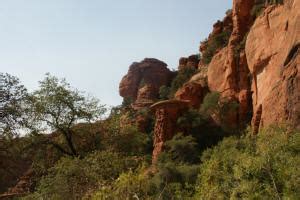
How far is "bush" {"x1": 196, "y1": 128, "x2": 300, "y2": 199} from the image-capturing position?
16531 millimetres

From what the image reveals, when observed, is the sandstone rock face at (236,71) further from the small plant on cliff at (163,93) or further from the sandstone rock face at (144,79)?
the sandstone rock face at (144,79)

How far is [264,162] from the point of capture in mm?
17609

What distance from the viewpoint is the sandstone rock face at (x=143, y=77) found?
6306 centimetres

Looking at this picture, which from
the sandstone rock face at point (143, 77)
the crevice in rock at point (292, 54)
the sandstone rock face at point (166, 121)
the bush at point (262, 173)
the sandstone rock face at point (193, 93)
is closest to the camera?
the bush at point (262, 173)

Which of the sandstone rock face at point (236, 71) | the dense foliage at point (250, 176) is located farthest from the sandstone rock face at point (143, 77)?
the dense foliage at point (250, 176)

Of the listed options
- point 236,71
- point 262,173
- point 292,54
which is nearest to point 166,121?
point 236,71

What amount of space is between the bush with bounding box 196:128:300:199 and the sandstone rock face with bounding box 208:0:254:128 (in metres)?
17.4

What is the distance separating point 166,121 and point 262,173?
774 inches

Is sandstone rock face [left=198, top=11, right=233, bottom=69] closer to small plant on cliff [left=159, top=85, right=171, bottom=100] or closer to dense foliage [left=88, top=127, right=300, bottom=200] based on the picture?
small plant on cliff [left=159, top=85, right=171, bottom=100]

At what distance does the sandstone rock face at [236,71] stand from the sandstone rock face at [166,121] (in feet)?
13.0

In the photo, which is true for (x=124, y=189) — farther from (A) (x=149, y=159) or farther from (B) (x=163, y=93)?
(B) (x=163, y=93)

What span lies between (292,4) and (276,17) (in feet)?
9.01

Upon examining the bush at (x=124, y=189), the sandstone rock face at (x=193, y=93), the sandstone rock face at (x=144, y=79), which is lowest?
the bush at (x=124, y=189)

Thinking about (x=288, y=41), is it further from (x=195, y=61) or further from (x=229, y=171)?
(x=195, y=61)
